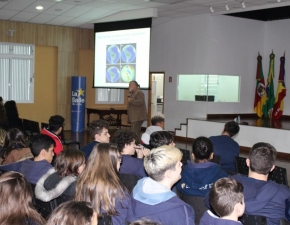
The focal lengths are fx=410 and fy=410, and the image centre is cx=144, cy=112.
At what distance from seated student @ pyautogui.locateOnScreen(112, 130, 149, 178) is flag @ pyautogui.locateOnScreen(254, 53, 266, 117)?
28.5 ft

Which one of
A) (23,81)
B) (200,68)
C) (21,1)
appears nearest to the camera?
(21,1)

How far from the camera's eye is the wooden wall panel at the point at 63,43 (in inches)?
472

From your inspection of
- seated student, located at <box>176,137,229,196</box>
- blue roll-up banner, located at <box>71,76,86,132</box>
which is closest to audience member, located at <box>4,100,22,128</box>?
blue roll-up banner, located at <box>71,76,86,132</box>

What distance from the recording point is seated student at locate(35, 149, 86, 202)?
276 cm

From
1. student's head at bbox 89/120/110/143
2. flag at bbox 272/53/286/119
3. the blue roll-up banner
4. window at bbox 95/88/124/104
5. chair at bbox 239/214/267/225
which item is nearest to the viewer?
chair at bbox 239/214/267/225

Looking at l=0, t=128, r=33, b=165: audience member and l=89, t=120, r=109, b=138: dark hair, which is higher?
l=89, t=120, r=109, b=138: dark hair

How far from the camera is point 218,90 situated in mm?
11492

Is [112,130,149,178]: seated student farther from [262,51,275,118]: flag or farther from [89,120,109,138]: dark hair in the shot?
[262,51,275,118]: flag

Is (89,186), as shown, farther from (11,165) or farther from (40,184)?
(11,165)

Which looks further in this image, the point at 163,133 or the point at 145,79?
the point at 145,79

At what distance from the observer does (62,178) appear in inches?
111

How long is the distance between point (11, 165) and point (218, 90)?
858 centimetres

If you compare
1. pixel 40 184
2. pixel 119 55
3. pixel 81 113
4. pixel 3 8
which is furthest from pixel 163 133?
pixel 81 113

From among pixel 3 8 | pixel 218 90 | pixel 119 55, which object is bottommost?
pixel 218 90
